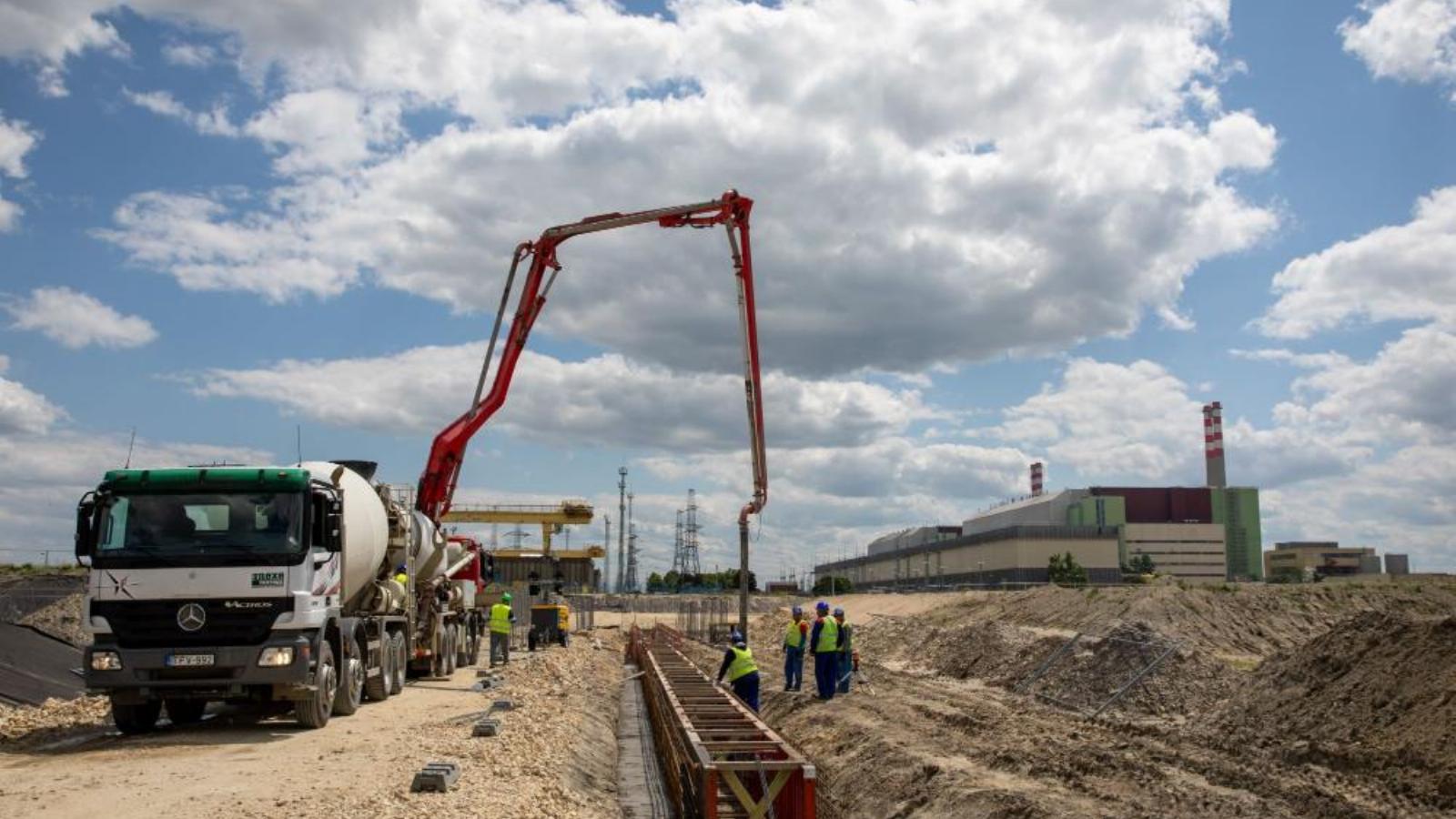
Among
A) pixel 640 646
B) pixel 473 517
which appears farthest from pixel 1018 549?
pixel 640 646

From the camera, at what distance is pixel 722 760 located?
12.0m

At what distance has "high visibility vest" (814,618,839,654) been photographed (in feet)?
65.3

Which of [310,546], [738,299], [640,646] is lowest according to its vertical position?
[640,646]

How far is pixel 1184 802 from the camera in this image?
11602 millimetres

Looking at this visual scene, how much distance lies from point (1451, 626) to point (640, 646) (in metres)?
25.5

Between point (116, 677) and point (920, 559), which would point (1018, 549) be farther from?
point (116, 677)

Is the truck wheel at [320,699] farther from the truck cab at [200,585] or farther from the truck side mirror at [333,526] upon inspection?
the truck side mirror at [333,526]

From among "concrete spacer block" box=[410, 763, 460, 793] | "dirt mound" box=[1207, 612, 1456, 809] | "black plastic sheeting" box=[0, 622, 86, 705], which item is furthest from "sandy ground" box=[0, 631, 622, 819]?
"dirt mound" box=[1207, 612, 1456, 809]

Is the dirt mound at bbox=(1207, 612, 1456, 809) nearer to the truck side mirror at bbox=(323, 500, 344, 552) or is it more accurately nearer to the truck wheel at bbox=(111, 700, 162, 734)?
the truck side mirror at bbox=(323, 500, 344, 552)

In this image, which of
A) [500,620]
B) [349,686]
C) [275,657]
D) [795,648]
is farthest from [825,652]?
[275,657]

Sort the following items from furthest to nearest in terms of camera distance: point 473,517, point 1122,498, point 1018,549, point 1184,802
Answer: point 1122,498 → point 1018,549 → point 473,517 → point 1184,802

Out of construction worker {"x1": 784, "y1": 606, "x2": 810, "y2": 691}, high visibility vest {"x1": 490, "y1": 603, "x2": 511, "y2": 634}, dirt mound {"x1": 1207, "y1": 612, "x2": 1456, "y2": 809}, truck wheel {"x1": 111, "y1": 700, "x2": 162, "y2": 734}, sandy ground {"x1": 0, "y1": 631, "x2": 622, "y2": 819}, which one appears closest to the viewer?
sandy ground {"x1": 0, "y1": 631, "x2": 622, "y2": 819}

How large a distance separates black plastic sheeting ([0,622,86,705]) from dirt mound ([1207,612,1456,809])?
53.2 feet

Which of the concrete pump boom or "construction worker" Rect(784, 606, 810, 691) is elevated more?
the concrete pump boom
